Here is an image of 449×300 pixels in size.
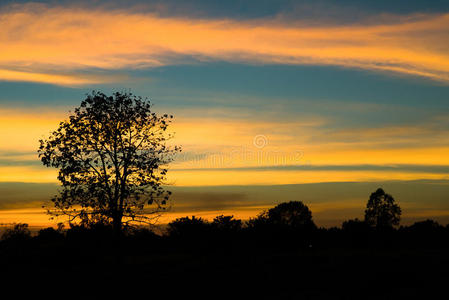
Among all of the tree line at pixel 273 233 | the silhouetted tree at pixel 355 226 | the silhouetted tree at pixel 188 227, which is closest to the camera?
the tree line at pixel 273 233

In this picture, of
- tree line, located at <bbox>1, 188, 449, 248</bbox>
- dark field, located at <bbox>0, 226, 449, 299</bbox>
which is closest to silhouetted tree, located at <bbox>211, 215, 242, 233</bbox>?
tree line, located at <bbox>1, 188, 449, 248</bbox>

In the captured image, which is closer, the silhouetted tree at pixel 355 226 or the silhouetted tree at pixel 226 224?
the silhouetted tree at pixel 226 224

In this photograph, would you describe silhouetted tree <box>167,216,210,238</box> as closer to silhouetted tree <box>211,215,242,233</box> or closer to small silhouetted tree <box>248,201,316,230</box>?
silhouetted tree <box>211,215,242,233</box>

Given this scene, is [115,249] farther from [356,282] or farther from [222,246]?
[356,282]

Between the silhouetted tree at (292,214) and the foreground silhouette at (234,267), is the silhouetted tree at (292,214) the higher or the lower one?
the higher one

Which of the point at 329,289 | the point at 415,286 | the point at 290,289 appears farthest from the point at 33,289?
the point at 415,286

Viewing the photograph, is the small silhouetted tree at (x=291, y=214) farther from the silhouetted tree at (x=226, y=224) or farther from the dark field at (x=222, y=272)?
the dark field at (x=222, y=272)

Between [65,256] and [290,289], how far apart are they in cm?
2968

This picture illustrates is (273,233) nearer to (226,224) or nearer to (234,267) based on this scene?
(226,224)

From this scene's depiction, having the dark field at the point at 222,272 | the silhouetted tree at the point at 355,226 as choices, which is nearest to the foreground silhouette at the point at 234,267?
the dark field at the point at 222,272

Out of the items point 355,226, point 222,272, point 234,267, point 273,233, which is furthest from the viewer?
point 355,226

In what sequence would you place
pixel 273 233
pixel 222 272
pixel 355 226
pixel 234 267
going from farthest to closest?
pixel 355 226
pixel 273 233
pixel 234 267
pixel 222 272

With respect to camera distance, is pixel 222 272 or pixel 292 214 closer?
pixel 222 272

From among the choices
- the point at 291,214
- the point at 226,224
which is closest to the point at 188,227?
the point at 226,224
